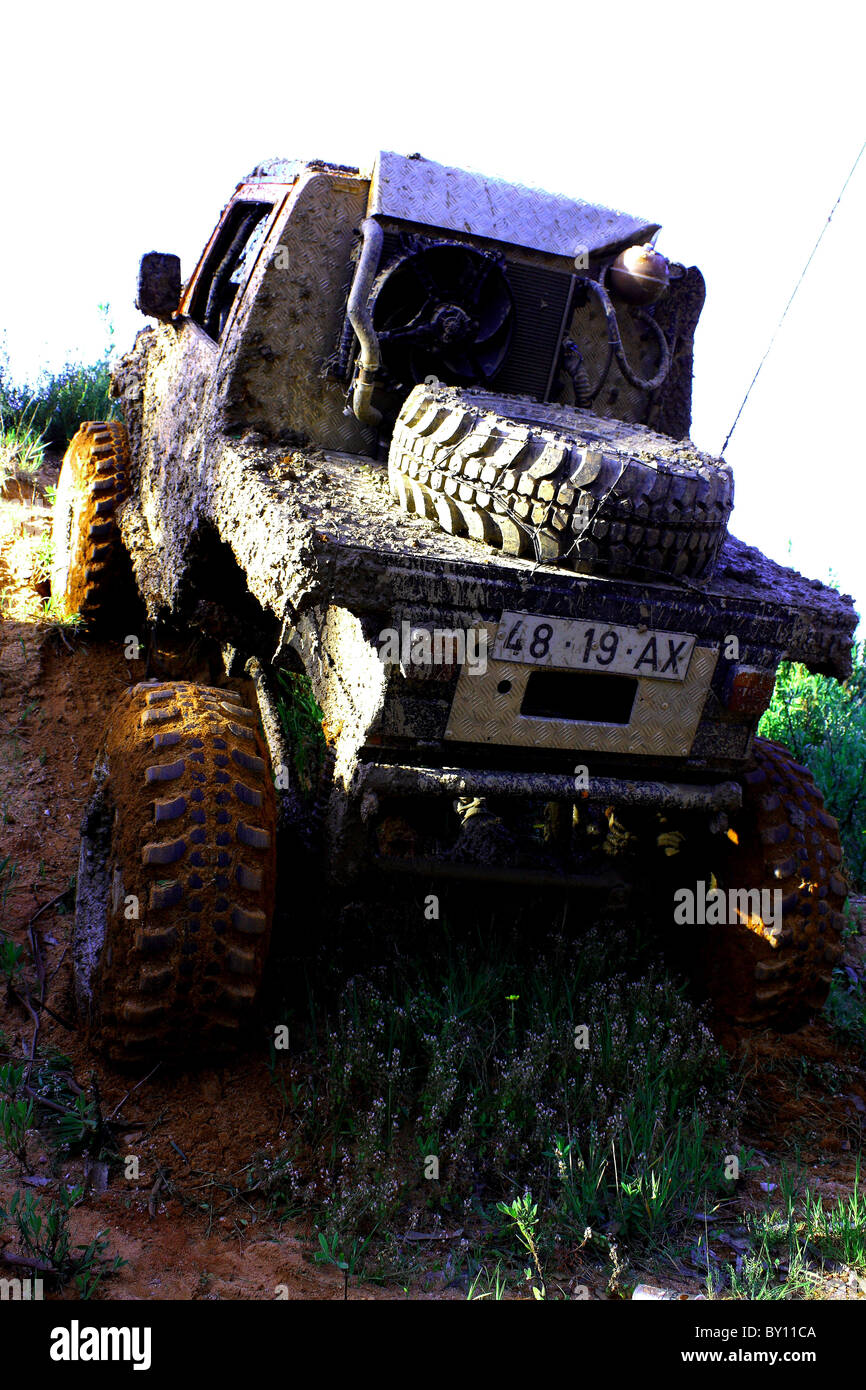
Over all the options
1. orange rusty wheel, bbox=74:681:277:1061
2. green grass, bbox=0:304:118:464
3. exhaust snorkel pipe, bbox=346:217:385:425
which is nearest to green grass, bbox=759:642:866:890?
exhaust snorkel pipe, bbox=346:217:385:425

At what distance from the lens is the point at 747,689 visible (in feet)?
11.5

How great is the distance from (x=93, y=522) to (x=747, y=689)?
11.5 ft

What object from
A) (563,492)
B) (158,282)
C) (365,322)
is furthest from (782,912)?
(158,282)

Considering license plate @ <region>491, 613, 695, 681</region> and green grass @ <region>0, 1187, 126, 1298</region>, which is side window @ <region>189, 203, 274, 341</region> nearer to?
license plate @ <region>491, 613, 695, 681</region>

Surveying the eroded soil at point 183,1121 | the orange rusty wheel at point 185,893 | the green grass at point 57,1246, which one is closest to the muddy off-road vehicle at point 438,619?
the orange rusty wheel at point 185,893

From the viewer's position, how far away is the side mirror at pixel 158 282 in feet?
16.6

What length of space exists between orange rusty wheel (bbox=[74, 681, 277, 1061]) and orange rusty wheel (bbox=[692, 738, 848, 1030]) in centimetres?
158

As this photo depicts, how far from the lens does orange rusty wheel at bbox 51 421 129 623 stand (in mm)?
5758

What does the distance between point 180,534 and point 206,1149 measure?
2.28 metres

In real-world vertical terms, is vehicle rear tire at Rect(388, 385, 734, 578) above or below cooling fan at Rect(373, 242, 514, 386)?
below

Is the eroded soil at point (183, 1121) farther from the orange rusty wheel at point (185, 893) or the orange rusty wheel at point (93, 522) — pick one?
the orange rusty wheel at point (93, 522)

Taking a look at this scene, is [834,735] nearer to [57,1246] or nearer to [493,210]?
[493,210]

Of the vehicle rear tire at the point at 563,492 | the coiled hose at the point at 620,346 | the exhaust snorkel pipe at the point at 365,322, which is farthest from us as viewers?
the coiled hose at the point at 620,346

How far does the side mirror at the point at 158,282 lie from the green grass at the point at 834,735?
11.0 feet
